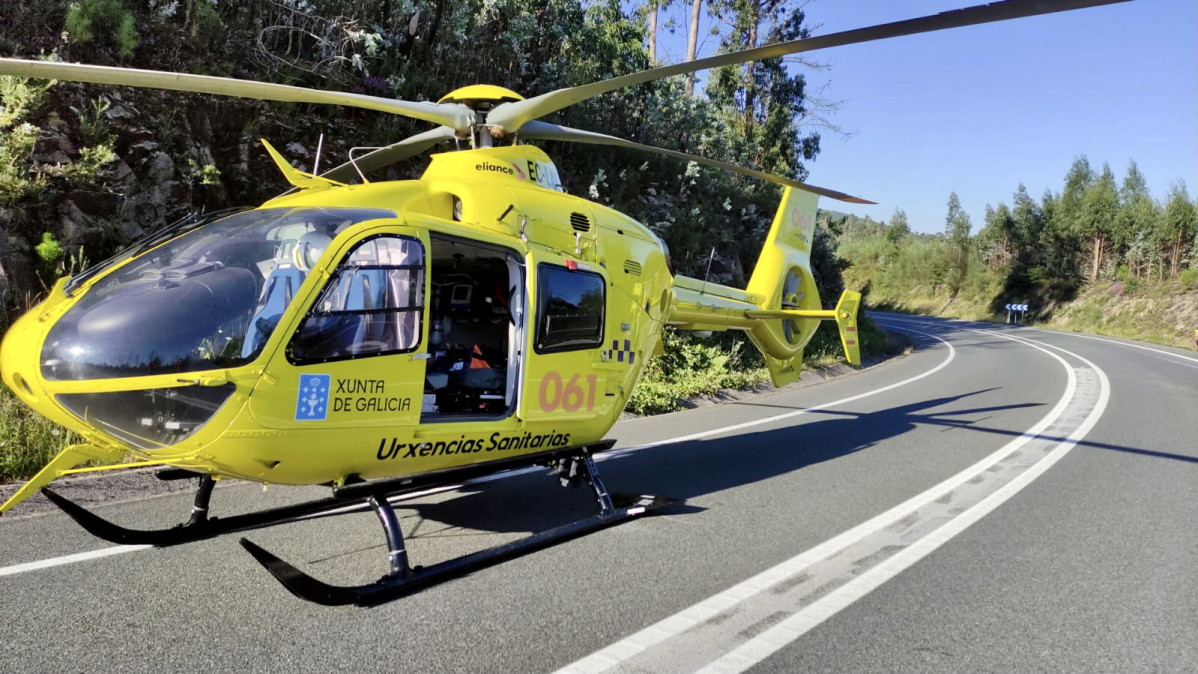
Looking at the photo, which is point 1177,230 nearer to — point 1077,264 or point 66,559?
point 1077,264

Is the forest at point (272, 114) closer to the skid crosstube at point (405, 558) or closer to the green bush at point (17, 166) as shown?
the green bush at point (17, 166)

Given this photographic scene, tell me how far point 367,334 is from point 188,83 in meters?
1.80

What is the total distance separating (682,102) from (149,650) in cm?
2011

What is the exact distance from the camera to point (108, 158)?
8484 mm

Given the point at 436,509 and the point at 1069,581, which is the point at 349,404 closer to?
the point at 436,509

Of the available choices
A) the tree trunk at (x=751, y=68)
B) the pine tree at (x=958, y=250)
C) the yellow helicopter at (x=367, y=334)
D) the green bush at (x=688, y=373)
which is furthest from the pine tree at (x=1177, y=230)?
the yellow helicopter at (x=367, y=334)

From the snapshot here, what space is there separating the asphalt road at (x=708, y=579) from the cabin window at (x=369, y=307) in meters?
1.31

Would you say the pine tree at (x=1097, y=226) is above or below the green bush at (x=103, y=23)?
above

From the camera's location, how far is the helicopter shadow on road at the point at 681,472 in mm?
5250

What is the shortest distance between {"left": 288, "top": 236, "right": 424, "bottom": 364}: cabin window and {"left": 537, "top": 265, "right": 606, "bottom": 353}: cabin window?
1.07 meters

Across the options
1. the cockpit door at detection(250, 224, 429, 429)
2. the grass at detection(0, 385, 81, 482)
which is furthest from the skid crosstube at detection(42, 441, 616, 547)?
the grass at detection(0, 385, 81, 482)

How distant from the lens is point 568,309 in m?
5.21

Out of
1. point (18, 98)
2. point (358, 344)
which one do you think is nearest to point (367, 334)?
point (358, 344)

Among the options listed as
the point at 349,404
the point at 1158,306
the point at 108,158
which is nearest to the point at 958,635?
the point at 349,404
